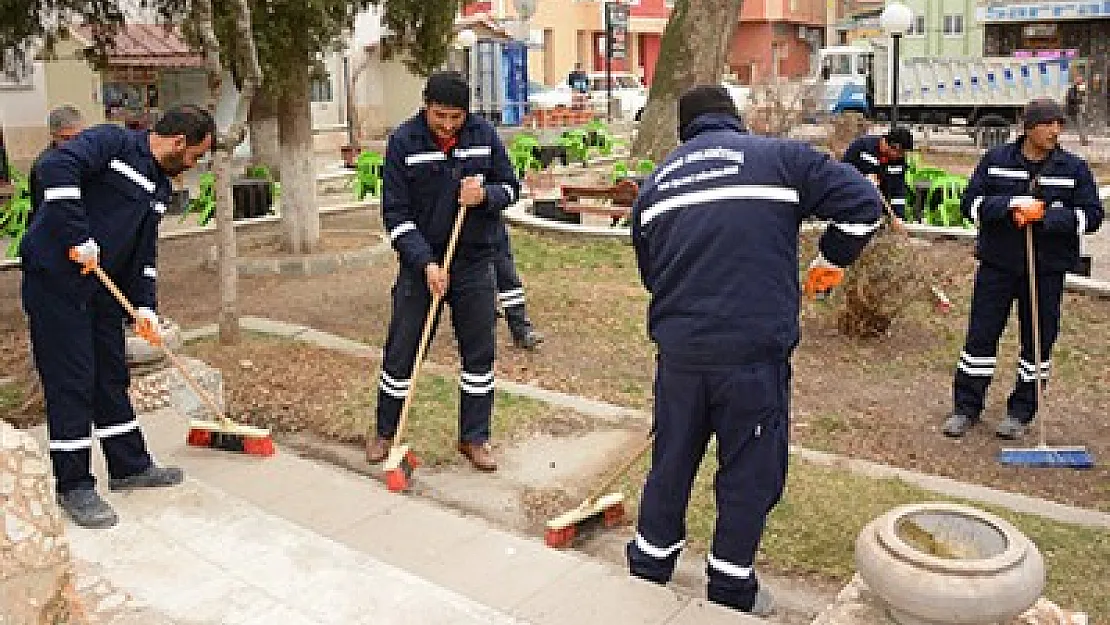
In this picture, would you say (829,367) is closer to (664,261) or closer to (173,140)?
(664,261)

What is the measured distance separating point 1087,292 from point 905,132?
1952 mm

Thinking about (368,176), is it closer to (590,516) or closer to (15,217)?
(15,217)

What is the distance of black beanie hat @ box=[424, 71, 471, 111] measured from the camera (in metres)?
4.94

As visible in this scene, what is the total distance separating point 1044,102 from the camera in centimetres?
568

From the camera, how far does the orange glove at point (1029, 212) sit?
5.52 meters

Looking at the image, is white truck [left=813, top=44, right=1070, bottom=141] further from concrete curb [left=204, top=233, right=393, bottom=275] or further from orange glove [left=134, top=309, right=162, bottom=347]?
orange glove [left=134, top=309, right=162, bottom=347]

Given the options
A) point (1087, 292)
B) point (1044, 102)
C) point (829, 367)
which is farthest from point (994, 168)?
point (1087, 292)

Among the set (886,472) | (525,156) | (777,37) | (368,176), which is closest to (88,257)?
(886,472)

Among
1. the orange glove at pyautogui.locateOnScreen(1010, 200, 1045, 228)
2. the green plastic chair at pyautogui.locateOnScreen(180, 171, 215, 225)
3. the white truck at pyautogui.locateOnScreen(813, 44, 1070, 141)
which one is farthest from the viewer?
the white truck at pyautogui.locateOnScreen(813, 44, 1070, 141)

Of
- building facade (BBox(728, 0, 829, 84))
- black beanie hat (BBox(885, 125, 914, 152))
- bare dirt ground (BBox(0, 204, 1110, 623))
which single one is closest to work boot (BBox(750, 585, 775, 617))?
bare dirt ground (BBox(0, 204, 1110, 623))

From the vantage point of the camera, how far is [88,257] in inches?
167

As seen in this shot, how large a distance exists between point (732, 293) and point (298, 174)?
790 cm

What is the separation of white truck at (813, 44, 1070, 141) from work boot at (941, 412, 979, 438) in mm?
18138

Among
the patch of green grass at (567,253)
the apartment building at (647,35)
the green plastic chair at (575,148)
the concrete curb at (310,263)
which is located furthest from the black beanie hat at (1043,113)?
the apartment building at (647,35)
